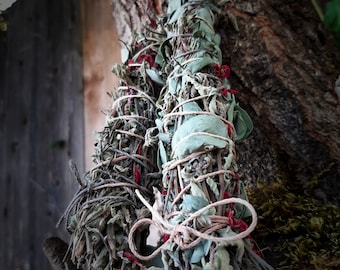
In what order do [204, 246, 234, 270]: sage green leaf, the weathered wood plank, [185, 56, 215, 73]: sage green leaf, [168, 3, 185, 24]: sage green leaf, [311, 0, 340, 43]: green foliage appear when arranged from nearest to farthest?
[204, 246, 234, 270]: sage green leaf < [185, 56, 215, 73]: sage green leaf < [168, 3, 185, 24]: sage green leaf < [311, 0, 340, 43]: green foliage < the weathered wood plank

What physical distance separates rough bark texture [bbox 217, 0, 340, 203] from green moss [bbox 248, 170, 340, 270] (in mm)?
36

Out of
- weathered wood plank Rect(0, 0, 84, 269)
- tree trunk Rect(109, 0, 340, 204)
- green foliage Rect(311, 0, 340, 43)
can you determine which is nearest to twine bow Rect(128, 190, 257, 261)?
tree trunk Rect(109, 0, 340, 204)

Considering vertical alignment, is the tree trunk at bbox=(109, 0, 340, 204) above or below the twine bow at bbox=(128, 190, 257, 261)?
above

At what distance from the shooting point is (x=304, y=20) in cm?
90

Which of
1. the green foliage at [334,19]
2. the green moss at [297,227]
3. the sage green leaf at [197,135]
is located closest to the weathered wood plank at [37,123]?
the green foliage at [334,19]

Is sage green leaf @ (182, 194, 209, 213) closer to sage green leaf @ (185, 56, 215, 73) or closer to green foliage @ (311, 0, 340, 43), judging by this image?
sage green leaf @ (185, 56, 215, 73)

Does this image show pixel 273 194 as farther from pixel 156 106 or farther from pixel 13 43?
pixel 13 43

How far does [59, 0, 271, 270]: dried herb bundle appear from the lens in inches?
17.8

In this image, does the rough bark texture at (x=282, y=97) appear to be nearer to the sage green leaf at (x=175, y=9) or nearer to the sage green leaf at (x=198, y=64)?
the sage green leaf at (x=175, y=9)

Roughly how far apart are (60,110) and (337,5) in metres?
0.83

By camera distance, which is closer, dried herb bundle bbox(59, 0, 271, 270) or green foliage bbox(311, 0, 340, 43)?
dried herb bundle bbox(59, 0, 271, 270)

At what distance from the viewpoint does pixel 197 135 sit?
1.65 feet

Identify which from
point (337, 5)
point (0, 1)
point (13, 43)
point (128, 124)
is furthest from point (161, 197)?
point (13, 43)

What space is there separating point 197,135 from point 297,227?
26cm
